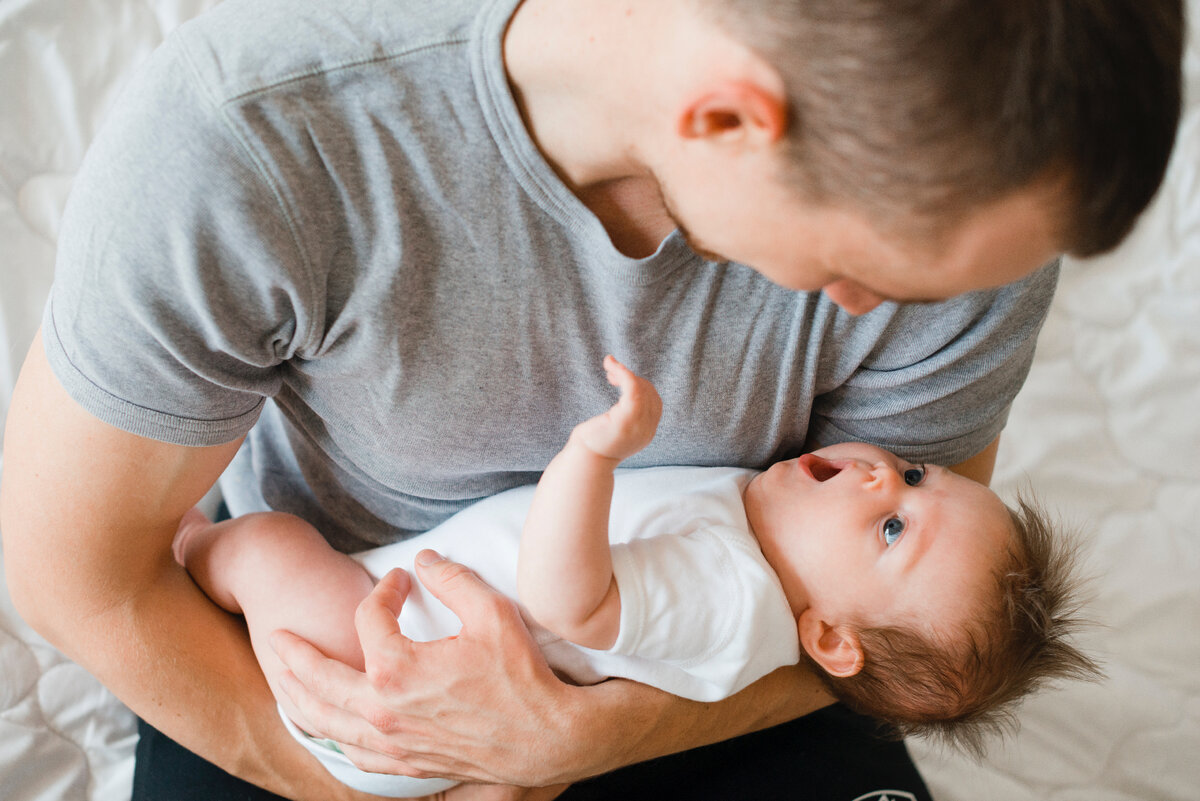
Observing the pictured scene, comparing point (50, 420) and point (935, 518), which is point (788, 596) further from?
point (50, 420)

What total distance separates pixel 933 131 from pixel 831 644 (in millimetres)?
594

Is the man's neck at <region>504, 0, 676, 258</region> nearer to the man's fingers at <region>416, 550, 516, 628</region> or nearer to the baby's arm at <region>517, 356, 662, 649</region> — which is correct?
the baby's arm at <region>517, 356, 662, 649</region>

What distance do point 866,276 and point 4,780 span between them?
106cm

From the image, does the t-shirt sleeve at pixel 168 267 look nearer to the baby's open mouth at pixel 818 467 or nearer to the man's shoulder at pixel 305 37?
the man's shoulder at pixel 305 37

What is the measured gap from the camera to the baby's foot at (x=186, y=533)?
1018mm

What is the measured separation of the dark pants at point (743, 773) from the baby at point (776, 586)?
5.4 inches

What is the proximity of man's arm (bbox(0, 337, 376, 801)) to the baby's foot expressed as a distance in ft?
0.18

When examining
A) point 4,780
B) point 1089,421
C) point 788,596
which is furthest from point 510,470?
point 1089,421

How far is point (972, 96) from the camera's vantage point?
0.46 meters

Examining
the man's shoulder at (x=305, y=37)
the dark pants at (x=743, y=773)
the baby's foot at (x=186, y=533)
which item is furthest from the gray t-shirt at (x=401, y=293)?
the dark pants at (x=743, y=773)

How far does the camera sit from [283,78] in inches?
23.0

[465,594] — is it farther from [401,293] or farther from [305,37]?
[305,37]

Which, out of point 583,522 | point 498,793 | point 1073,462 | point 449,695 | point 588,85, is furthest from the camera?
point 1073,462

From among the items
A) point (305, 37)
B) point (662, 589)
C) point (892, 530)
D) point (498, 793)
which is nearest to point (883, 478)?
point (892, 530)
